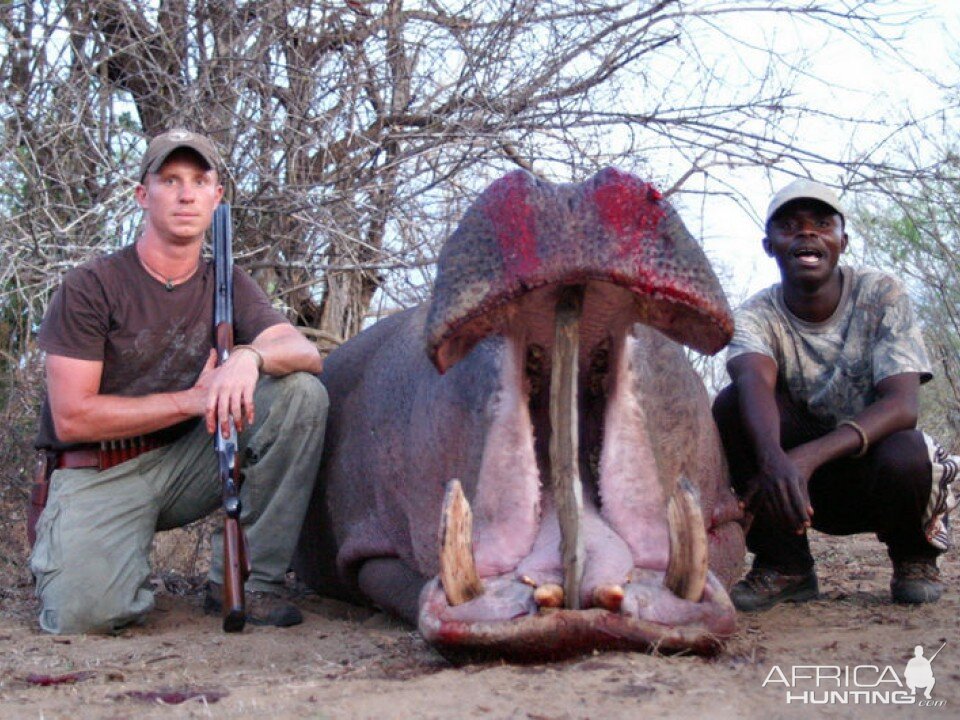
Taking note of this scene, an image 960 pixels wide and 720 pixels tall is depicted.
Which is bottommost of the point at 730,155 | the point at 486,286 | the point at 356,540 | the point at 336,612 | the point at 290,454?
the point at 336,612

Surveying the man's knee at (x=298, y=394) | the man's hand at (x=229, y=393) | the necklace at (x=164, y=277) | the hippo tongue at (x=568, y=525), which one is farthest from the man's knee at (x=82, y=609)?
the hippo tongue at (x=568, y=525)

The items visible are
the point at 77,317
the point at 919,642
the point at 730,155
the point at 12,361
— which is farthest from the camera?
the point at 730,155

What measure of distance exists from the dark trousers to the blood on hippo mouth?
4.03ft

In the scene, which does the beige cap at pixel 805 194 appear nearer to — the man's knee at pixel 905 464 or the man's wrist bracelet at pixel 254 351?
the man's knee at pixel 905 464

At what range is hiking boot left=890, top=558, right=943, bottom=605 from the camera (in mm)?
4055

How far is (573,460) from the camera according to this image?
2.72 meters

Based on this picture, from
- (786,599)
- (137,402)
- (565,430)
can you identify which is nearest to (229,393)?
(137,402)

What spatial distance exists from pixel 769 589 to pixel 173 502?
211 centimetres

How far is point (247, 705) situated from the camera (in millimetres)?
2490

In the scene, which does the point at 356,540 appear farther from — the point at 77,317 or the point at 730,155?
the point at 730,155

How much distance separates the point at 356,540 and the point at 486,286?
1.69 metres

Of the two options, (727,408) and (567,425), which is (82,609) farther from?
(727,408)

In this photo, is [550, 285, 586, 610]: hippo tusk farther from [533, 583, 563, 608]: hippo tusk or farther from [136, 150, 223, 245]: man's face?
[136, 150, 223, 245]: man's face

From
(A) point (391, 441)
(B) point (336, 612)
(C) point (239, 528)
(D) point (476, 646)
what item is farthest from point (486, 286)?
(B) point (336, 612)
